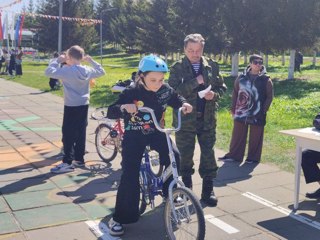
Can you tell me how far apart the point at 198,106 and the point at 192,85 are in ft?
0.98

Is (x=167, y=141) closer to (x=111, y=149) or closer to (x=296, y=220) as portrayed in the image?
(x=296, y=220)

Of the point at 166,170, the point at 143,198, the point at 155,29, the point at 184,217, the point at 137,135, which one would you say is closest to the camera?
the point at 184,217

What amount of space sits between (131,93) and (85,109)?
106 inches

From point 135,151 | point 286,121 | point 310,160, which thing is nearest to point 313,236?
point 310,160

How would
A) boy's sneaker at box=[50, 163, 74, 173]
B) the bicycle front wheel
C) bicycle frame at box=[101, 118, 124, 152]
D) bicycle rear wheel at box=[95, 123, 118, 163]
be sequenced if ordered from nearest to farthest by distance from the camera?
1. the bicycle front wheel
2. boy's sneaker at box=[50, 163, 74, 173]
3. bicycle frame at box=[101, 118, 124, 152]
4. bicycle rear wheel at box=[95, 123, 118, 163]

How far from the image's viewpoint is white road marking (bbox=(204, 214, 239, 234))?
4.57 meters

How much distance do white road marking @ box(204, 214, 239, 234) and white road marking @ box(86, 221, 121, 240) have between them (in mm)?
1073

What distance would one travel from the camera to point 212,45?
79.9ft

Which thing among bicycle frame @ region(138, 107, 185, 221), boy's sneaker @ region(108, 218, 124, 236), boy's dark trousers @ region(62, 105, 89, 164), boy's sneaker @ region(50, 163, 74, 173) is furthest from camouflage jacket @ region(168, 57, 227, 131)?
boy's sneaker @ region(50, 163, 74, 173)

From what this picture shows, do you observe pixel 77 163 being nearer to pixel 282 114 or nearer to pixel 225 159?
pixel 225 159

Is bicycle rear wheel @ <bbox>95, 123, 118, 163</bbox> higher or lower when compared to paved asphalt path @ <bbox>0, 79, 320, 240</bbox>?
higher

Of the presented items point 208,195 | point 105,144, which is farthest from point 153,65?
point 105,144

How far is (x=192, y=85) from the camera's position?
5.12 m

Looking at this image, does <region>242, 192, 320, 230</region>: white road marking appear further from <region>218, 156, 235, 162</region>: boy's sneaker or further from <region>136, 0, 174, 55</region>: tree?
<region>136, 0, 174, 55</region>: tree
